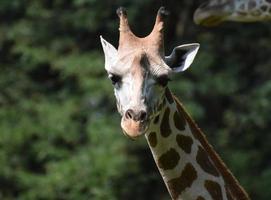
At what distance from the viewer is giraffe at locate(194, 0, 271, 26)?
15.5 feet

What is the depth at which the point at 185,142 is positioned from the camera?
382 cm

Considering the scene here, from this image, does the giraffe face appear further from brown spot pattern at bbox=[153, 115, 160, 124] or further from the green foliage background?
the green foliage background

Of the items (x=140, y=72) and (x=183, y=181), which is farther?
(x=183, y=181)

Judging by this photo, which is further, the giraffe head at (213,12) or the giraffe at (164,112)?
the giraffe head at (213,12)

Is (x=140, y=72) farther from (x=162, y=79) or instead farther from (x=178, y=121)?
(x=178, y=121)

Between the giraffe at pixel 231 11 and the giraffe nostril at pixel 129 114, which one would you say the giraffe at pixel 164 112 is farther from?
the giraffe at pixel 231 11

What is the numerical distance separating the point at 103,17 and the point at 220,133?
5.35 ft

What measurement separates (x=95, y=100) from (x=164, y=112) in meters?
6.71

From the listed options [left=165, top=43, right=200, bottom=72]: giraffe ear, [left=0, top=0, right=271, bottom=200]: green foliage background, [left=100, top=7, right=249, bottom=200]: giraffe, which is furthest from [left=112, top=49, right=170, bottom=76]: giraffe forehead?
[left=0, top=0, right=271, bottom=200]: green foliage background

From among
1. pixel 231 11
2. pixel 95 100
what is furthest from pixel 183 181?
pixel 95 100

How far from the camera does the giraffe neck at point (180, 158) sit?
375 cm

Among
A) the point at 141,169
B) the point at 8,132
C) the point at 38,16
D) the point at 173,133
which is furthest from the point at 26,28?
the point at 173,133

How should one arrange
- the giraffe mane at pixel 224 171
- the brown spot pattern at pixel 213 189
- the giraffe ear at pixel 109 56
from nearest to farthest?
the giraffe ear at pixel 109 56
the brown spot pattern at pixel 213 189
the giraffe mane at pixel 224 171

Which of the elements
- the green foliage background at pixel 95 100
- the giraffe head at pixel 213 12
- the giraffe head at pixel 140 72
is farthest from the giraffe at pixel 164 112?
the green foliage background at pixel 95 100
